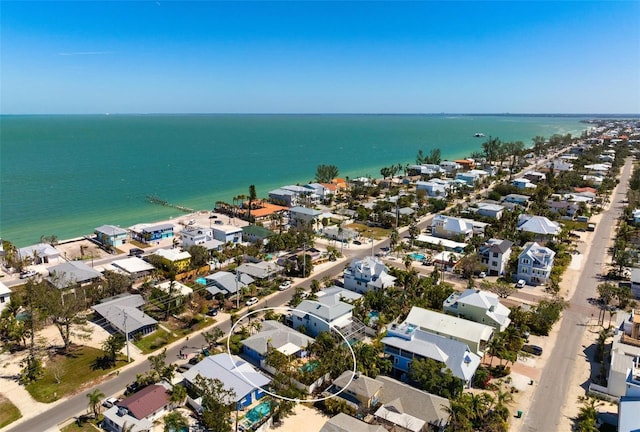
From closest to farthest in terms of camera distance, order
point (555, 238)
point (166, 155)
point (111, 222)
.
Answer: point (555, 238), point (111, 222), point (166, 155)

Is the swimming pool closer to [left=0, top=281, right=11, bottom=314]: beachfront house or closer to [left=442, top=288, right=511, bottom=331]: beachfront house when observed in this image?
[left=442, top=288, right=511, bottom=331]: beachfront house

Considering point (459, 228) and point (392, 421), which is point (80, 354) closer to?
point (392, 421)

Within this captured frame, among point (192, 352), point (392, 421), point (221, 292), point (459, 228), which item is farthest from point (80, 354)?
point (459, 228)

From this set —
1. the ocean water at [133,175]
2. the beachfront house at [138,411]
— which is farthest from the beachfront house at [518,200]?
the beachfront house at [138,411]

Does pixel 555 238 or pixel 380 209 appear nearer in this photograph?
pixel 555 238

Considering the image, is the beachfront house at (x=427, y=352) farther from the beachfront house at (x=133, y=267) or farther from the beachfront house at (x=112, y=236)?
the beachfront house at (x=112, y=236)

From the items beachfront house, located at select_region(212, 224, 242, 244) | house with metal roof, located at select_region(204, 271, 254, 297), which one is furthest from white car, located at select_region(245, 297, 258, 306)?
beachfront house, located at select_region(212, 224, 242, 244)

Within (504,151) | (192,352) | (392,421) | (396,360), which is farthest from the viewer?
(504,151)

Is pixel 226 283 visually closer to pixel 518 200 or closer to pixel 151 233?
pixel 151 233
